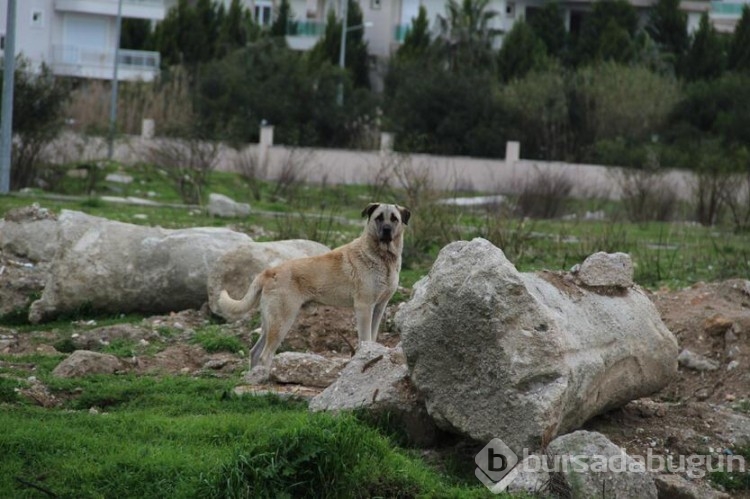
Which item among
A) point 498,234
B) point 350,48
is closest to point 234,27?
point 350,48

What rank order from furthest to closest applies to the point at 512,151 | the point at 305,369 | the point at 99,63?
the point at 99,63, the point at 512,151, the point at 305,369

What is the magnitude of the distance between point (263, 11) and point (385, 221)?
229ft

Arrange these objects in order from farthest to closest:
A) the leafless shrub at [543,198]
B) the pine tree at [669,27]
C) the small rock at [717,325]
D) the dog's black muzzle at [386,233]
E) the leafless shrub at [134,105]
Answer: the pine tree at [669,27] → the leafless shrub at [134,105] → the leafless shrub at [543,198] → the small rock at [717,325] → the dog's black muzzle at [386,233]

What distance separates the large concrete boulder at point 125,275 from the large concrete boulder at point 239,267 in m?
0.56

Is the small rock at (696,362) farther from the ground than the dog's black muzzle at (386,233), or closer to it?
closer to it

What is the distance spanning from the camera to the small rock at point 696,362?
12547mm

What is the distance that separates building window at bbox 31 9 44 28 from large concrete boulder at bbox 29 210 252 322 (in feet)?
166

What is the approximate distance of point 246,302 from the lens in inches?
467

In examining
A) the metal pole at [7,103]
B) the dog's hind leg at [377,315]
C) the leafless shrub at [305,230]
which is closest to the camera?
the dog's hind leg at [377,315]

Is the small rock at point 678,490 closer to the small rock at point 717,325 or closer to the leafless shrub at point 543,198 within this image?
the small rock at point 717,325

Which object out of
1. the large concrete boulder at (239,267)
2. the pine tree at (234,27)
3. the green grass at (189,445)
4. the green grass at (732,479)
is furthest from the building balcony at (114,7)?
the green grass at (732,479)

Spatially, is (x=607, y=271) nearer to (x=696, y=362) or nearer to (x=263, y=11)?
(x=696, y=362)

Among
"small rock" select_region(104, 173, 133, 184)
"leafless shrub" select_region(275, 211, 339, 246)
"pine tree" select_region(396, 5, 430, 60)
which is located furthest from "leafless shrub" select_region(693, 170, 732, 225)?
"pine tree" select_region(396, 5, 430, 60)

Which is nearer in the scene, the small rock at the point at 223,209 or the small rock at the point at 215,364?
the small rock at the point at 215,364
